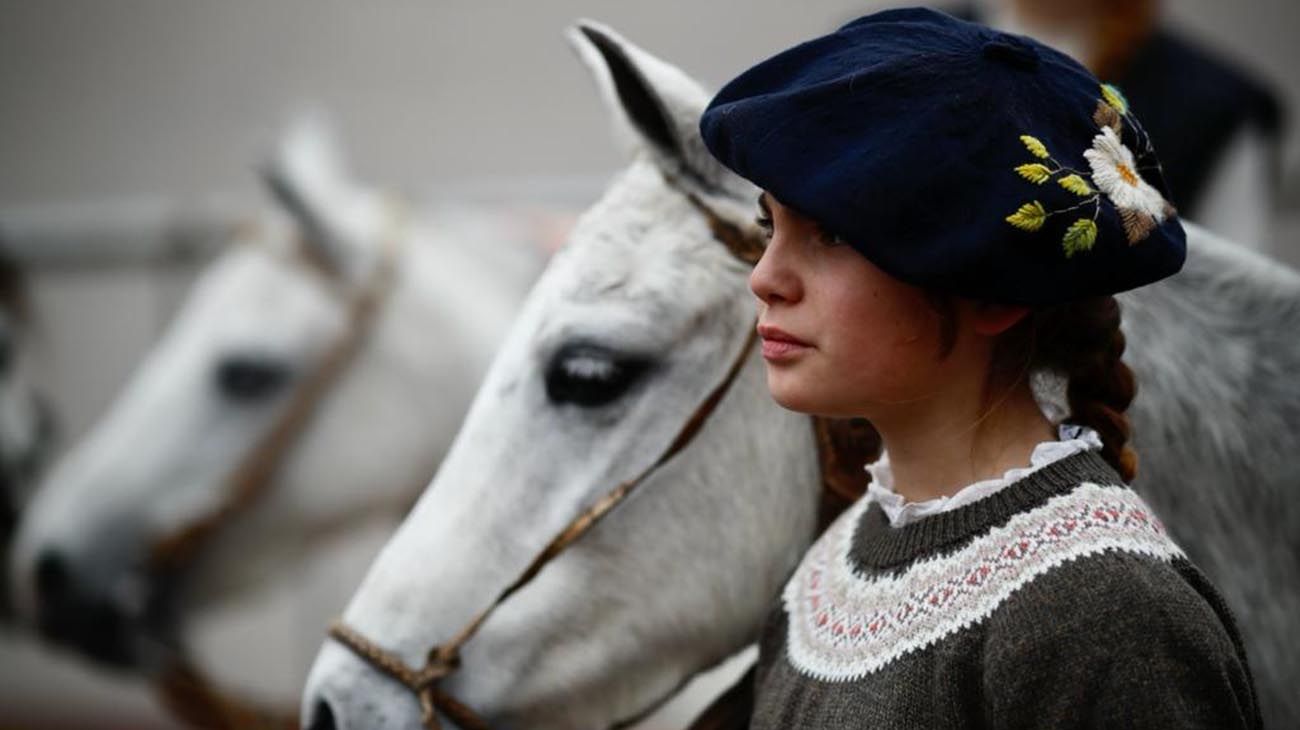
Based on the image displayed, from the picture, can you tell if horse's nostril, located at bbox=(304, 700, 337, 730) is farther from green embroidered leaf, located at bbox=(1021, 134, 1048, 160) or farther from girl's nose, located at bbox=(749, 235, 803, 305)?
green embroidered leaf, located at bbox=(1021, 134, 1048, 160)

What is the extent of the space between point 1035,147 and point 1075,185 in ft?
0.12

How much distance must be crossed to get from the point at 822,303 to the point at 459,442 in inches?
20.6

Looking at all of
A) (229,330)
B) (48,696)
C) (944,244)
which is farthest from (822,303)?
(48,696)

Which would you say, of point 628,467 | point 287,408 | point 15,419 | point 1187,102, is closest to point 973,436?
point 628,467

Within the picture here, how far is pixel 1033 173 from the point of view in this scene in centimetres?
94

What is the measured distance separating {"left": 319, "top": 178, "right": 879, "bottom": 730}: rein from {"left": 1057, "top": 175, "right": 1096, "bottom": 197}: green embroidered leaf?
1.43 feet

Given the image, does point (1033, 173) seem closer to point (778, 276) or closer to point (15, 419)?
point (778, 276)

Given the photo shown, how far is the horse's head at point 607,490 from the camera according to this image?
1.39 m

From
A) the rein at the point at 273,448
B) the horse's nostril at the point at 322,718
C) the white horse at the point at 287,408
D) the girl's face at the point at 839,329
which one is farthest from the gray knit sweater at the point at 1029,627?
the rein at the point at 273,448

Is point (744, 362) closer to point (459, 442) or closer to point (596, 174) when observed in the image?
point (459, 442)

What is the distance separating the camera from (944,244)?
94cm

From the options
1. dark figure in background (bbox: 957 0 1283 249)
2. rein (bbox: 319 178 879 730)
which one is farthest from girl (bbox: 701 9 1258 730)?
dark figure in background (bbox: 957 0 1283 249)

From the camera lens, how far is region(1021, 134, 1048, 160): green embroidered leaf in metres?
0.95

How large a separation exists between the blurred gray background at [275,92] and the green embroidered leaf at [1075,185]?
11.7ft
